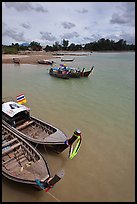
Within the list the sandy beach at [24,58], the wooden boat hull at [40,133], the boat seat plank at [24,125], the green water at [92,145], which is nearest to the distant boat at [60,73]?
the green water at [92,145]

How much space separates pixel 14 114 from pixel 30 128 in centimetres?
142

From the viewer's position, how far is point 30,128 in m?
9.98

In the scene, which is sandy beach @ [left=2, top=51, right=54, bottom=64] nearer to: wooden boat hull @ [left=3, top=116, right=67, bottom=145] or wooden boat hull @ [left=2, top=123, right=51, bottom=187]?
wooden boat hull @ [left=3, top=116, right=67, bottom=145]

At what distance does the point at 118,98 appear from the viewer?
17.8 m

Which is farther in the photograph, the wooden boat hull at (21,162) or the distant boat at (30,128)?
the distant boat at (30,128)

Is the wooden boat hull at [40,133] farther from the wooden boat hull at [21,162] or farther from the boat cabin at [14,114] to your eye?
the wooden boat hull at [21,162]

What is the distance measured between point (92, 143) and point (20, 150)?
14.5 feet

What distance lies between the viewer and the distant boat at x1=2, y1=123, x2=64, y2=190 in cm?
589

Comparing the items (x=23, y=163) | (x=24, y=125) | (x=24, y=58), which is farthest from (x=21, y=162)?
(x=24, y=58)

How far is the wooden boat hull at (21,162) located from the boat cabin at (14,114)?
2.67ft

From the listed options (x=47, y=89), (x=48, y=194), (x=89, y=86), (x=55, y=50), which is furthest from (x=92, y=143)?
(x=55, y=50)

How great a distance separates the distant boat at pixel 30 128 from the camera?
8.26 metres

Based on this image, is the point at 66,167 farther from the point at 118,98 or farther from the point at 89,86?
the point at 89,86

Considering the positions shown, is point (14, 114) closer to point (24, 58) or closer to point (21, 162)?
point (21, 162)
